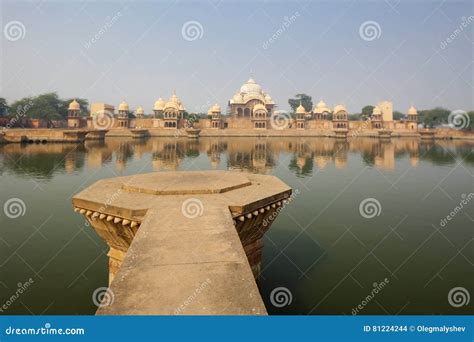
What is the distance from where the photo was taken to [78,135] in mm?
43562

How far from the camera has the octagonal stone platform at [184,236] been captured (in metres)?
2.77

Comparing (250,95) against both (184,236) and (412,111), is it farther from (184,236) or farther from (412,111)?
(184,236)

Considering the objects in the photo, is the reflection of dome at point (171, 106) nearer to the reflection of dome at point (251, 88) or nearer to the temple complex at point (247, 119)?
the temple complex at point (247, 119)

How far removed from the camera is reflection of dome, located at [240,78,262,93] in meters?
72.7

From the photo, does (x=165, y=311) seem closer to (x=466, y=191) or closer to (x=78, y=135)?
(x=466, y=191)

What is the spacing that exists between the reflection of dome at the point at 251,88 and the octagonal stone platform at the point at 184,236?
66320 millimetres

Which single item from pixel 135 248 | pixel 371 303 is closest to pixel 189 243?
pixel 135 248

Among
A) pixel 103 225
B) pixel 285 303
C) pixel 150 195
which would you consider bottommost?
pixel 285 303

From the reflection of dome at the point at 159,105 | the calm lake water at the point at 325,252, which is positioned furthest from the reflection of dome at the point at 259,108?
the calm lake water at the point at 325,252

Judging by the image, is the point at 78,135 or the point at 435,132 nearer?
the point at 78,135

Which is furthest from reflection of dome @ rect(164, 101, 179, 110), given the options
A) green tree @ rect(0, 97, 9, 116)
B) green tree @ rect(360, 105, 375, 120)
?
green tree @ rect(360, 105, 375, 120)

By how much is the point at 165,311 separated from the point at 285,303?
4.40 meters

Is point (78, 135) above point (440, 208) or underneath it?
above

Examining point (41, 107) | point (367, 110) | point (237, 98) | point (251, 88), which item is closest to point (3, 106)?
point (41, 107)
